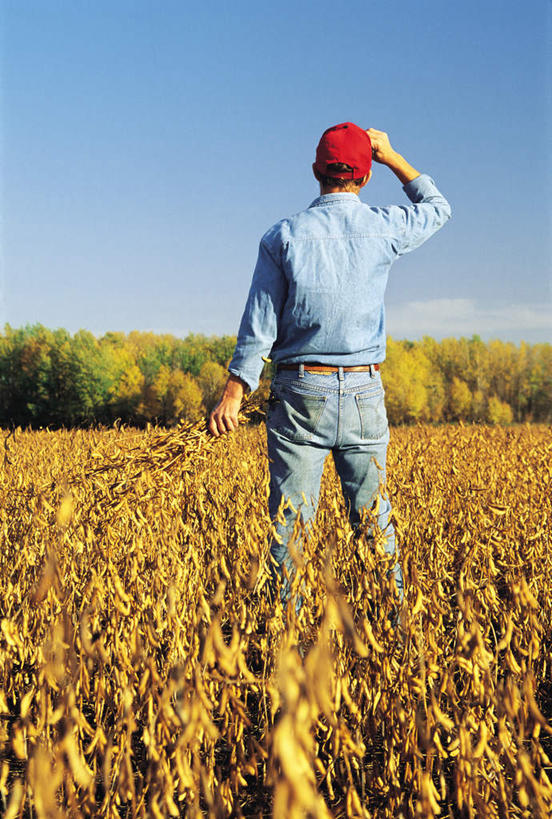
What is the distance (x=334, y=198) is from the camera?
2113 mm

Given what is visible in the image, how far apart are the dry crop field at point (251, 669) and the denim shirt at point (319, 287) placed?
1.53 ft

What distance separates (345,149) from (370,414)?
888mm

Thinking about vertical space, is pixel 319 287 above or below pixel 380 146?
below

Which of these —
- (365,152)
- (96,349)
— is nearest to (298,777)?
(365,152)

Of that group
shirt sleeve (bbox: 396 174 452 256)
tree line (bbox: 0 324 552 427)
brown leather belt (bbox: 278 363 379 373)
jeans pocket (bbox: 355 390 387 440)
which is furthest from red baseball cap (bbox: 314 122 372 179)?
tree line (bbox: 0 324 552 427)

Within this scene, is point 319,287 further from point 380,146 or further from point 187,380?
point 187,380

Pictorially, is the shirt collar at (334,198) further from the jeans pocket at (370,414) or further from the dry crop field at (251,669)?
the dry crop field at (251,669)

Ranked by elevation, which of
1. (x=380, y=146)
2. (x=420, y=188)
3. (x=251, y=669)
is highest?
(x=380, y=146)

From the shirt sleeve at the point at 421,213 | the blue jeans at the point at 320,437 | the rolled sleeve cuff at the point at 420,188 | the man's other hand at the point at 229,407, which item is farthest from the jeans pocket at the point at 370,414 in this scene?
the rolled sleeve cuff at the point at 420,188

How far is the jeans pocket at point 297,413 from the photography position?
6.64 feet

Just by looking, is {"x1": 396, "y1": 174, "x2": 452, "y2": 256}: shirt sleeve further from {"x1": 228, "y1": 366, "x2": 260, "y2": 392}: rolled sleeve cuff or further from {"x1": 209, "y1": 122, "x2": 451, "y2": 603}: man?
{"x1": 228, "y1": 366, "x2": 260, "y2": 392}: rolled sleeve cuff

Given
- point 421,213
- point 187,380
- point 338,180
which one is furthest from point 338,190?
point 187,380

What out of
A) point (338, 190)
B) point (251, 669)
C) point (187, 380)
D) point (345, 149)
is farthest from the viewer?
point (187, 380)

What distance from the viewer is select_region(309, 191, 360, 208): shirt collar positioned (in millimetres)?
2111
